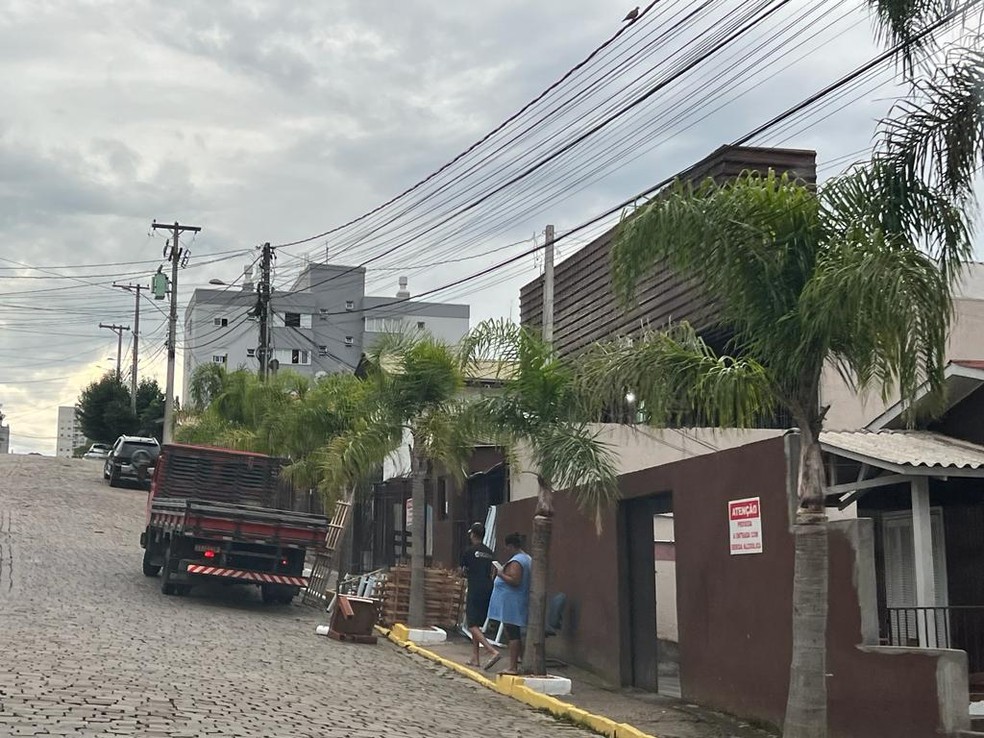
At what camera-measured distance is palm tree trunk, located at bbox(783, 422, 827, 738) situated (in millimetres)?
9117

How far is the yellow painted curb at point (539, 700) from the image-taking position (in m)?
11.5

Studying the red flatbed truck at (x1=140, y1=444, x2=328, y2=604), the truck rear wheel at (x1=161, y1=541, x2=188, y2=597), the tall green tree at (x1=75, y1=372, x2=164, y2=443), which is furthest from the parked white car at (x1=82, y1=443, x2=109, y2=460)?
the red flatbed truck at (x1=140, y1=444, x2=328, y2=604)

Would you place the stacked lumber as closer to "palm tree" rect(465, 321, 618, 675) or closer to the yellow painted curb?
the yellow painted curb

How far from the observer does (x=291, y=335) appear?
87.2 meters

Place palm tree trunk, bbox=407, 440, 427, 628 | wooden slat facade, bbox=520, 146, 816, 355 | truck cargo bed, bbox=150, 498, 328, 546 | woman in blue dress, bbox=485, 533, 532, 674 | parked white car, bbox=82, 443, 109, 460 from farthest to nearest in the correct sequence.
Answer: parked white car, bbox=82, 443, 109, 460, wooden slat facade, bbox=520, 146, 816, 355, truck cargo bed, bbox=150, 498, 328, 546, palm tree trunk, bbox=407, 440, 427, 628, woman in blue dress, bbox=485, 533, 532, 674

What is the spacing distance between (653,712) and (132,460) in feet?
93.8

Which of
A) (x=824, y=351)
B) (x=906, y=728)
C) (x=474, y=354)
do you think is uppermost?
(x=474, y=354)

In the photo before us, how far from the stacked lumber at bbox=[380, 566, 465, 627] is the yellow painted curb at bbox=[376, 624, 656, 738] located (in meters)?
1.65

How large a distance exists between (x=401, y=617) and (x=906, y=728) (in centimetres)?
1111

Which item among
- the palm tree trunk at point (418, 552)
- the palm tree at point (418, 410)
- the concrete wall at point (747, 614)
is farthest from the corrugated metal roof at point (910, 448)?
the palm tree trunk at point (418, 552)

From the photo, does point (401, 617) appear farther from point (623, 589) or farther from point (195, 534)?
point (623, 589)

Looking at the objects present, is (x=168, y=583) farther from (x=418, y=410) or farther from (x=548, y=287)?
(x=548, y=287)

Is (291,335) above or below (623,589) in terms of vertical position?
above

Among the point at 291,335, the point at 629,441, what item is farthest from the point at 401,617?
the point at 291,335
